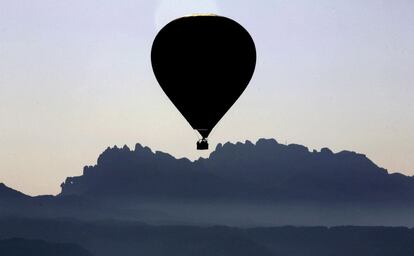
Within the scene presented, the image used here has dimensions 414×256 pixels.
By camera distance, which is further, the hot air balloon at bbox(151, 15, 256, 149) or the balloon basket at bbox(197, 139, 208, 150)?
the hot air balloon at bbox(151, 15, 256, 149)

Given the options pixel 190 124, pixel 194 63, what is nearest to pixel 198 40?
pixel 194 63

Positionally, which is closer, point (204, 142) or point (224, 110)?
point (204, 142)

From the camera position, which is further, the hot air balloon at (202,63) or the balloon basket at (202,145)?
the hot air balloon at (202,63)

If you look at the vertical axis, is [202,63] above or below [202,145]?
above

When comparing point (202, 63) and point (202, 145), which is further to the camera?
point (202, 63)

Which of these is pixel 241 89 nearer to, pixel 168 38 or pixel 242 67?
pixel 242 67

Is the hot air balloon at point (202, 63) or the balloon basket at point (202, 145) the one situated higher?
the hot air balloon at point (202, 63)

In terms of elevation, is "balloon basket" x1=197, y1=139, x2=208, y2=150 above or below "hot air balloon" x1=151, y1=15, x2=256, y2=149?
below

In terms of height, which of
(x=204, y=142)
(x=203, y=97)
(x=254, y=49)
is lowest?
(x=204, y=142)
